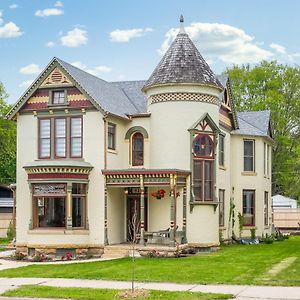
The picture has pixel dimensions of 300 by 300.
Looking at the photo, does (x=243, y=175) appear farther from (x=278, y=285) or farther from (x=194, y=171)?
(x=278, y=285)

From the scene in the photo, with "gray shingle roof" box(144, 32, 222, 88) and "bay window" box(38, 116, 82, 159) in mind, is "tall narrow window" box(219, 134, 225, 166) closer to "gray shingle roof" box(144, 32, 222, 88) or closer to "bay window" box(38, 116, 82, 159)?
"gray shingle roof" box(144, 32, 222, 88)

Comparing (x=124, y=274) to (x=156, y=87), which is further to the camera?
(x=156, y=87)

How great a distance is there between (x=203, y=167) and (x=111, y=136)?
15.3ft

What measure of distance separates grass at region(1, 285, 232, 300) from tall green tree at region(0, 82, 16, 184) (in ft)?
159

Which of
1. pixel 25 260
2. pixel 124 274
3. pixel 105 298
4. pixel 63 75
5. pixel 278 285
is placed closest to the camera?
pixel 105 298

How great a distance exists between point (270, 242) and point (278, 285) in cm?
2008

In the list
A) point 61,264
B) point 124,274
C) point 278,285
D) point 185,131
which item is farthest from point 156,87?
point 278,285

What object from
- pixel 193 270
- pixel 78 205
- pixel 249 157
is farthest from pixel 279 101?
pixel 193 270

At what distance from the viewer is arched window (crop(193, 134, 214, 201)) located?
3291cm

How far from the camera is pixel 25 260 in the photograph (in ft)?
99.5

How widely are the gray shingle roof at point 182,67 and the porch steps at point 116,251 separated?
787cm

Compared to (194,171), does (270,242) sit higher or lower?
lower

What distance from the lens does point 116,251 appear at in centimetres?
3108

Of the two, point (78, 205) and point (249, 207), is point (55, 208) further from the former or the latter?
point (249, 207)
